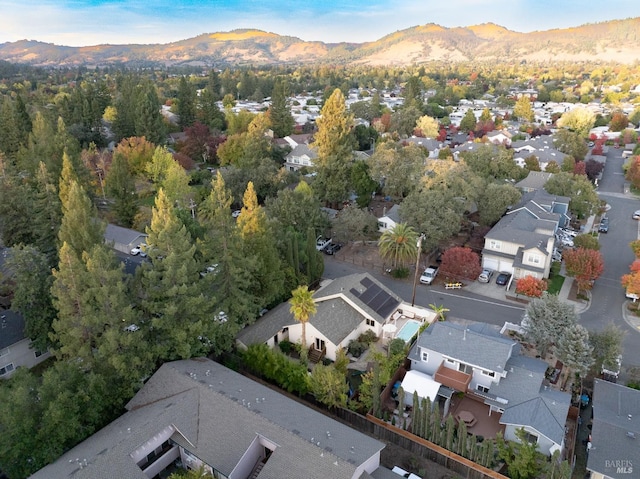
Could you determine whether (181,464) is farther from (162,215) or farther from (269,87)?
(269,87)

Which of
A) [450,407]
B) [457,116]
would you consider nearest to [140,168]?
[450,407]

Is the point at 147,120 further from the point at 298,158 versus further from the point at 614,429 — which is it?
the point at 614,429

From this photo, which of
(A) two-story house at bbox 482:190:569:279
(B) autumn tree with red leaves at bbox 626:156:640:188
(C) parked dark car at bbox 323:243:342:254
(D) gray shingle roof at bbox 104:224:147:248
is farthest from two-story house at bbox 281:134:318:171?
(B) autumn tree with red leaves at bbox 626:156:640:188

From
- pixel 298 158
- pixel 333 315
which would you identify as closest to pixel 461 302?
pixel 333 315

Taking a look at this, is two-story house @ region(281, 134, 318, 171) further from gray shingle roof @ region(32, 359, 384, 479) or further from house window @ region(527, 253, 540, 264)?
gray shingle roof @ region(32, 359, 384, 479)

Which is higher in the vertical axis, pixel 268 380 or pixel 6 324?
pixel 6 324

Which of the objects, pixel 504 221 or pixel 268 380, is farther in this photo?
pixel 504 221

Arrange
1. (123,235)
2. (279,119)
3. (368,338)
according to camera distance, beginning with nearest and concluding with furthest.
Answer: (368,338) < (123,235) < (279,119)

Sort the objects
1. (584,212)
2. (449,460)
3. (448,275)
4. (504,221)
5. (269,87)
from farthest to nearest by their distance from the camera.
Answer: (269,87) < (584,212) < (504,221) < (448,275) < (449,460)
